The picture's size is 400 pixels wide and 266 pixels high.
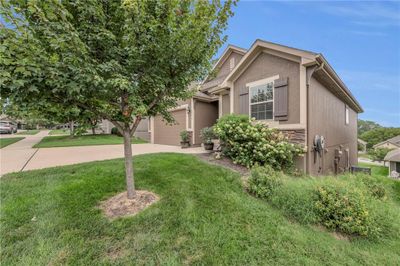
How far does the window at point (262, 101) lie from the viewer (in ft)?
22.6

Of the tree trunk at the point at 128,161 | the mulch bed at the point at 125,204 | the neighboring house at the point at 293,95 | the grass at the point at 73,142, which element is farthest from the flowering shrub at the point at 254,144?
the grass at the point at 73,142

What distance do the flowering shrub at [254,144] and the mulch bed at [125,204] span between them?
335cm

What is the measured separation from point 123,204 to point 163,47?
2.87 meters

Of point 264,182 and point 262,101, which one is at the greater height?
point 262,101

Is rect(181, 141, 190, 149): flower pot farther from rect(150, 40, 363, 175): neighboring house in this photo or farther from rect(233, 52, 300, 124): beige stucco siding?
rect(233, 52, 300, 124): beige stucco siding

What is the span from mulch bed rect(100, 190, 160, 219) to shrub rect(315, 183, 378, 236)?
3.27m

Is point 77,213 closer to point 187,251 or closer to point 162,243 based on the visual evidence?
point 162,243

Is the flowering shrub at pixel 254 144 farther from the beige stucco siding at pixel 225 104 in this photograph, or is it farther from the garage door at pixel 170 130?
the garage door at pixel 170 130

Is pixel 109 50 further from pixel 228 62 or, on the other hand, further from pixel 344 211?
pixel 228 62

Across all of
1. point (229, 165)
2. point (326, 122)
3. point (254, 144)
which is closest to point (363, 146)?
point (326, 122)

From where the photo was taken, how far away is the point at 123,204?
3314mm

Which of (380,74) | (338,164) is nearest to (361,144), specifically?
(380,74)

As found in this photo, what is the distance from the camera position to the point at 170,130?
40.7ft

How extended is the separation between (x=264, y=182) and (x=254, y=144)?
6.45 feet
